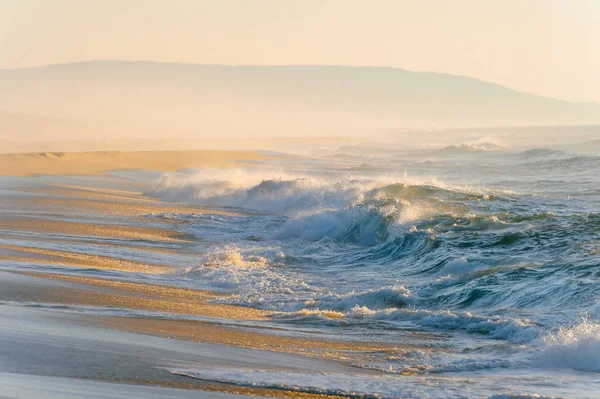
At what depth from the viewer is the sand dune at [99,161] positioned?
33094 mm

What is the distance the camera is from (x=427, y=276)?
1236cm

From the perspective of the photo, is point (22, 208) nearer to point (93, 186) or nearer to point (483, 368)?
point (93, 186)

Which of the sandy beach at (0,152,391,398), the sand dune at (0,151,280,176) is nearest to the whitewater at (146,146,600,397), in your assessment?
the sandy beach at (0,152,391,398)

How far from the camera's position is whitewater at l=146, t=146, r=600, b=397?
7047 millimetres

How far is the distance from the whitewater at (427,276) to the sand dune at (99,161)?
39.1 feet

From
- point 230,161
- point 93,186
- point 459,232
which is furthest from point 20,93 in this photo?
point 459,232

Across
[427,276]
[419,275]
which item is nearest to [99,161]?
[419,275]

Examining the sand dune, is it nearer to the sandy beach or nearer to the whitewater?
the whitewater

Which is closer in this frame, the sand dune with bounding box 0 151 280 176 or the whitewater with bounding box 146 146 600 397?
the whitewater with bounding box 146 146 600 397

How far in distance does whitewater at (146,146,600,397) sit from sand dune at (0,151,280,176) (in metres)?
11.9

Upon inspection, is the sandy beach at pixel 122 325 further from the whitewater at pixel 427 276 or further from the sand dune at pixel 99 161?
the sand dune at pixel 99 161

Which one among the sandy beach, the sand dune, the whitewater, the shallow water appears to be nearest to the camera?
the sandy beach

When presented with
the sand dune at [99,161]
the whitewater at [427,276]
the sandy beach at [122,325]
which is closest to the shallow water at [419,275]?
the whitewater at [427,276]

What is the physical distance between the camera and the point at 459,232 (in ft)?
48.6
